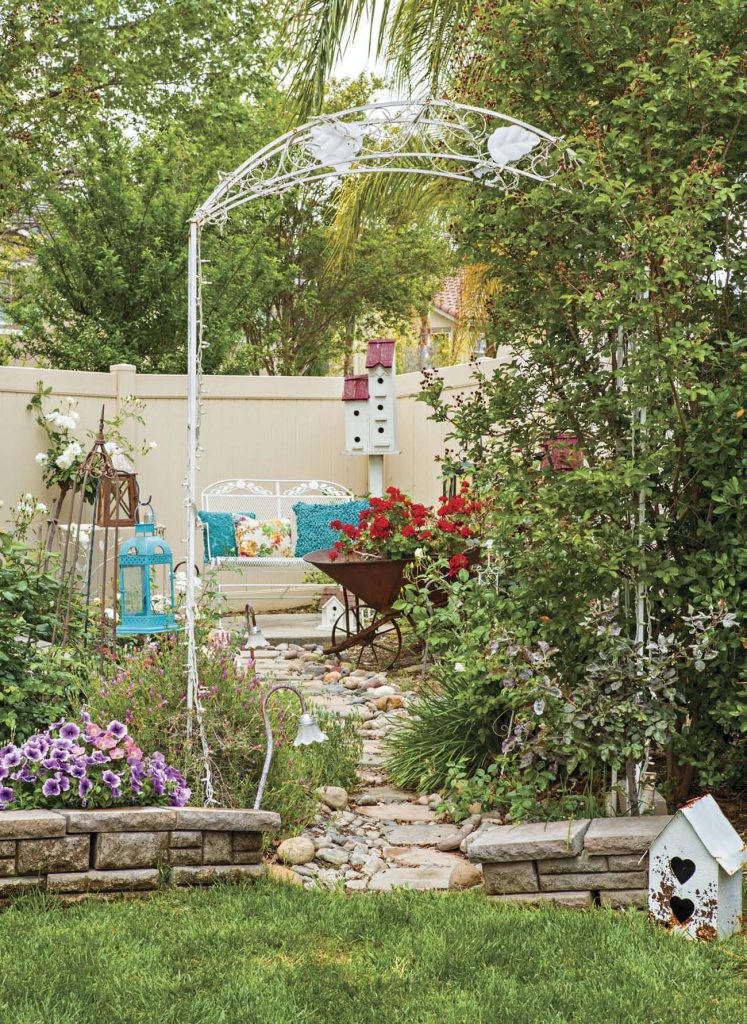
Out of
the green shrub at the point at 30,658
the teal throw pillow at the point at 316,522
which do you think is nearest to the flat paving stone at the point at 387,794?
the green shrub at the point at 30,658

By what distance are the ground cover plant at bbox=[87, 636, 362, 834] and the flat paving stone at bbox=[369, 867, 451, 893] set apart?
13.9 inches

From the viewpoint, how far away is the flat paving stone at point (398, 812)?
3.68m

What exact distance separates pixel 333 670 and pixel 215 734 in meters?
2.77

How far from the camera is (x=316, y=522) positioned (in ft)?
26.7

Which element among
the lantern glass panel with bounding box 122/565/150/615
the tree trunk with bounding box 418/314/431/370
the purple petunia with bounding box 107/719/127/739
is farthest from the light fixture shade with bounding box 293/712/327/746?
the tree trunk with bounding box 418/314/431/370

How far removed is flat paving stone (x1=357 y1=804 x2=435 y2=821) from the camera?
368cm

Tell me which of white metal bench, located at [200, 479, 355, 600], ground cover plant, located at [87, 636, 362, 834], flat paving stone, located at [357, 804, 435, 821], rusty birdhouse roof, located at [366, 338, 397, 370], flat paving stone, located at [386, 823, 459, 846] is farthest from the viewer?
white metal bench, located at [200, 479, 355, 600]

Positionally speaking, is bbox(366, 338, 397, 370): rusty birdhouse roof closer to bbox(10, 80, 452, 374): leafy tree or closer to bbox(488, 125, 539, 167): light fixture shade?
bbox(10, 80, 452, 374): leafy tree

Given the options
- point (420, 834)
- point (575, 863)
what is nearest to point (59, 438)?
point (420, 834)

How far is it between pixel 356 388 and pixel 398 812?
5.20 metres

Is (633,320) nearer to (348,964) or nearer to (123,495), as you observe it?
(348,964)

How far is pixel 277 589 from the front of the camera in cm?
852

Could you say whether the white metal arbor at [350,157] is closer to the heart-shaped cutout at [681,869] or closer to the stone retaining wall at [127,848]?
the stone retaining wall at [127,848]

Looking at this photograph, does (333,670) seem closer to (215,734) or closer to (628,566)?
(215,734)
